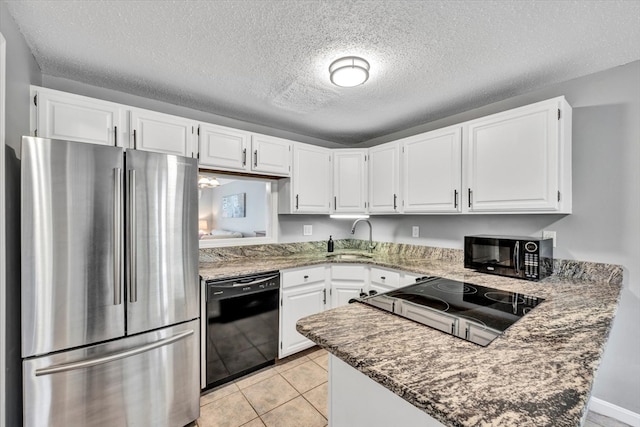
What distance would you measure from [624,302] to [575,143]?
114 centimetres

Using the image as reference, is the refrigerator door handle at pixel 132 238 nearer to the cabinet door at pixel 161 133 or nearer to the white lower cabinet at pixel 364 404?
the cabinet door at pixel 161 133

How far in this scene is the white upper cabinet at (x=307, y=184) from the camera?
2930mm

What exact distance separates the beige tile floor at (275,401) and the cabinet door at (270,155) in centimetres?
184

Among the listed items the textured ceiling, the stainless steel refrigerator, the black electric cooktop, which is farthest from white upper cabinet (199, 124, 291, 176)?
the black electric cooktop

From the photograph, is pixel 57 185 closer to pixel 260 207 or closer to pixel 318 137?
pixel 260 207

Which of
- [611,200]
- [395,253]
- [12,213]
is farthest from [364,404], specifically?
[395,253]

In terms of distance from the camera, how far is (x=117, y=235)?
5.05 feet

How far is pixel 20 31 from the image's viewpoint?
1514mm

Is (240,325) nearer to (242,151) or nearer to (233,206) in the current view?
(233,206)

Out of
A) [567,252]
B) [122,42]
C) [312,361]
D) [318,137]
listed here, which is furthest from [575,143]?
[122,42]

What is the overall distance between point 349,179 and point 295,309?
5.12 ft

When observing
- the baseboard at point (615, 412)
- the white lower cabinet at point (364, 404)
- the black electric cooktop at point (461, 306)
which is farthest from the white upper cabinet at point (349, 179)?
the baseboard at point (615, 412)

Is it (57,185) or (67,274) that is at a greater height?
(57,185)

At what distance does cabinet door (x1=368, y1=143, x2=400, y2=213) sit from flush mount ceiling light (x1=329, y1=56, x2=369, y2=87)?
46.9 inches
